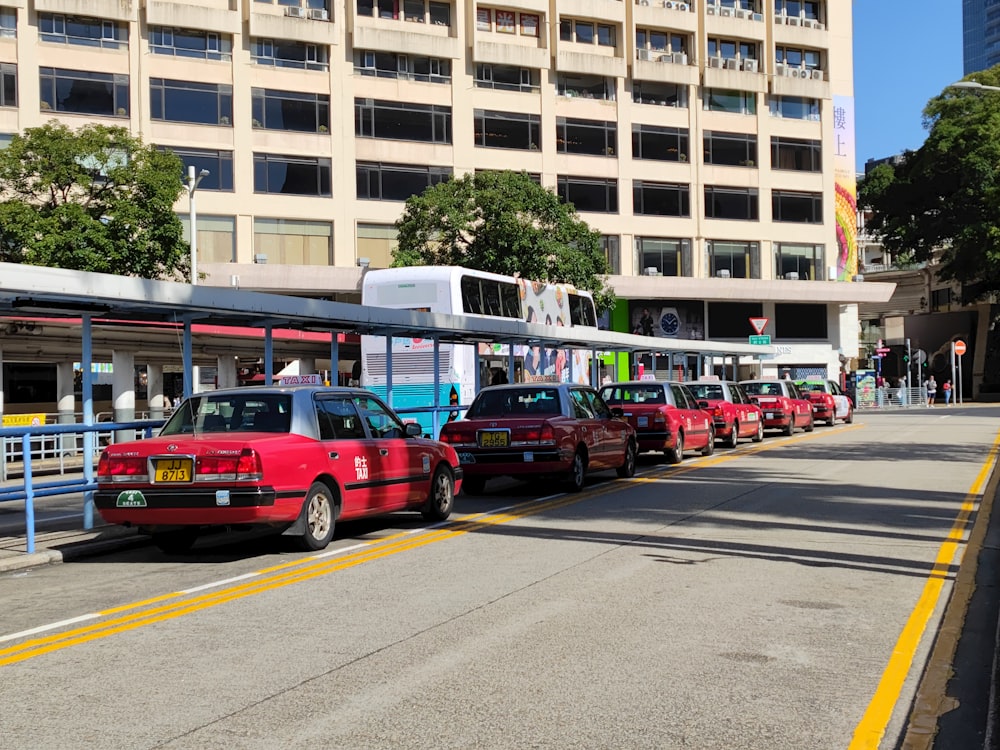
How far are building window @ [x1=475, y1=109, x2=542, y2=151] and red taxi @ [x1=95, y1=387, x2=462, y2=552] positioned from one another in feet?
143

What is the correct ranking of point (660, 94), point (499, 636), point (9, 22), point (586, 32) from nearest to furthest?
point (499, 636)
point (9, 22)
point (586, 32)
point (660, 94)

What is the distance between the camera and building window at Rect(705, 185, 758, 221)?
61938 mm

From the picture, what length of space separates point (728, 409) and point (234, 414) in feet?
60.6

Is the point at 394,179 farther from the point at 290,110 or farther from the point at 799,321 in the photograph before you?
the point at 799,321

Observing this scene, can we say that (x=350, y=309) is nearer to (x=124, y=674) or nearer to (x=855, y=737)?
(x=124, y=674)

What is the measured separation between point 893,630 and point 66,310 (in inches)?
385

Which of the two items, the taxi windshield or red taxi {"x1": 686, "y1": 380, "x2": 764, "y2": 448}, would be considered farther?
red taxi {"x1": 686, "y1": 380, "x2": 764, "y2": 448}

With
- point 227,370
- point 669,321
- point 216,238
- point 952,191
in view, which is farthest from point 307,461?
point 952,191

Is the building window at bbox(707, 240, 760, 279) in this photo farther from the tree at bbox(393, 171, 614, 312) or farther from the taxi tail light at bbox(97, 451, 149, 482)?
the taxi tail light at bbox(97, 451, 149, 482)

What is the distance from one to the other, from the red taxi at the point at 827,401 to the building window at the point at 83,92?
1133 inches

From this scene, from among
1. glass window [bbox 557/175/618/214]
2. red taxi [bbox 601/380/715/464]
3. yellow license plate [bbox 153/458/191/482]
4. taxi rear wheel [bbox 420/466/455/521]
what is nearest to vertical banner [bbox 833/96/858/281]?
glass window [bbox 557/175/618/214]

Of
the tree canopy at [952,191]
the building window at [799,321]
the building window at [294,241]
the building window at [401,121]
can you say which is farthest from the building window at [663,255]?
the building window at [294,241]

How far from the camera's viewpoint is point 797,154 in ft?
213

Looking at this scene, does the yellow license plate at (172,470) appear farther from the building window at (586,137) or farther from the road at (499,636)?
the building window at (586,137)
